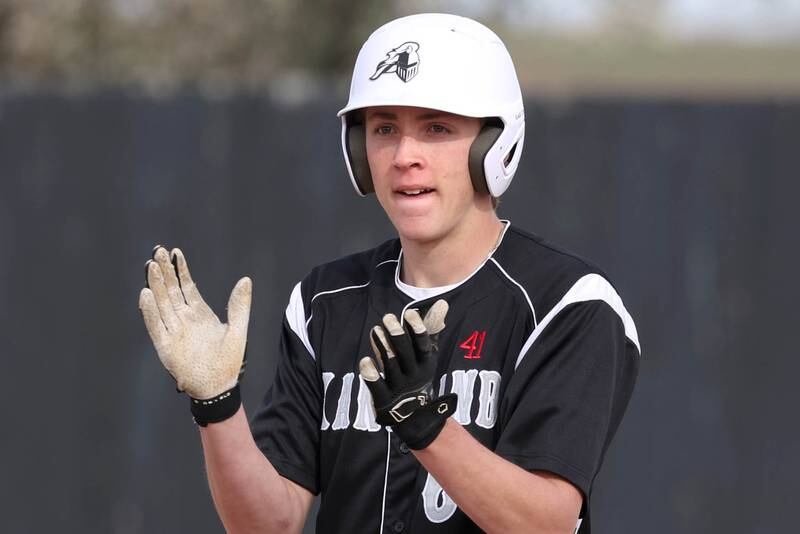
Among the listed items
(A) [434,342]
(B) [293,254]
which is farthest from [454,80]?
(B) [293,254]

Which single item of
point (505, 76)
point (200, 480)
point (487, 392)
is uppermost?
point (505, 76)

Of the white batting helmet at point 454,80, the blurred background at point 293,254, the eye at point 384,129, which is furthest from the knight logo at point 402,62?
the blurred background at point 293,254

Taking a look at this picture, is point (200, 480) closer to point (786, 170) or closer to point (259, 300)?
point (259, 300)

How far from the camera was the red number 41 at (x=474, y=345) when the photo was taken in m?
3.30

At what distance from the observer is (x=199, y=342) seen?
315 cm

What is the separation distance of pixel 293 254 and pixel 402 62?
13.1 ft

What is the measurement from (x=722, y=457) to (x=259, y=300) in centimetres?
232

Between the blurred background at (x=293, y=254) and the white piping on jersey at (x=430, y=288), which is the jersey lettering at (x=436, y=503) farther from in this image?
the blurred background at (x=293, y=254)

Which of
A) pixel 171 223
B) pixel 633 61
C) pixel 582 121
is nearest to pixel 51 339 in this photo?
pixel 171 223

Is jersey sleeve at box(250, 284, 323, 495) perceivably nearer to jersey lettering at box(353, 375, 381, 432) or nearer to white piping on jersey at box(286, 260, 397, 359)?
white piping on jersey at box(286, 260, 397, 359)

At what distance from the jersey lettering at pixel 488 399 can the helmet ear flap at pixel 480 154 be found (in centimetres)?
42

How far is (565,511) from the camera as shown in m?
3.03

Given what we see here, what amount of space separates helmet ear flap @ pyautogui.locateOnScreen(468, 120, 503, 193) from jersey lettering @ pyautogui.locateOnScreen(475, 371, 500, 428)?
423 millimetres

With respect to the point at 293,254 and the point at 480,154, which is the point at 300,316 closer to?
the point at 480,154
